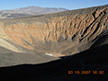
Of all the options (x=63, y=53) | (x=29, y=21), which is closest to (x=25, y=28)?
(x=29, y=21)

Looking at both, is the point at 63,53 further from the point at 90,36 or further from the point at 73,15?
the point at 73,15

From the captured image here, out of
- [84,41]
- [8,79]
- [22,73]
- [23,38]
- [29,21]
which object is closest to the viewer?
[8,79]

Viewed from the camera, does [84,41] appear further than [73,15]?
No

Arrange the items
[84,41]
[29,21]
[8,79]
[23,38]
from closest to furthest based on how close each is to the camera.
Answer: [8,79], [84,41], [23,38], [29,21]

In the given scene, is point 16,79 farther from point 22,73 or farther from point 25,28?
point 25,28

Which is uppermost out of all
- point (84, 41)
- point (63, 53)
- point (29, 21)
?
point (29, 21)

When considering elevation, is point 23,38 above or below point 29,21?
below

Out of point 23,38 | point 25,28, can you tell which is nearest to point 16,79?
point 23,38
